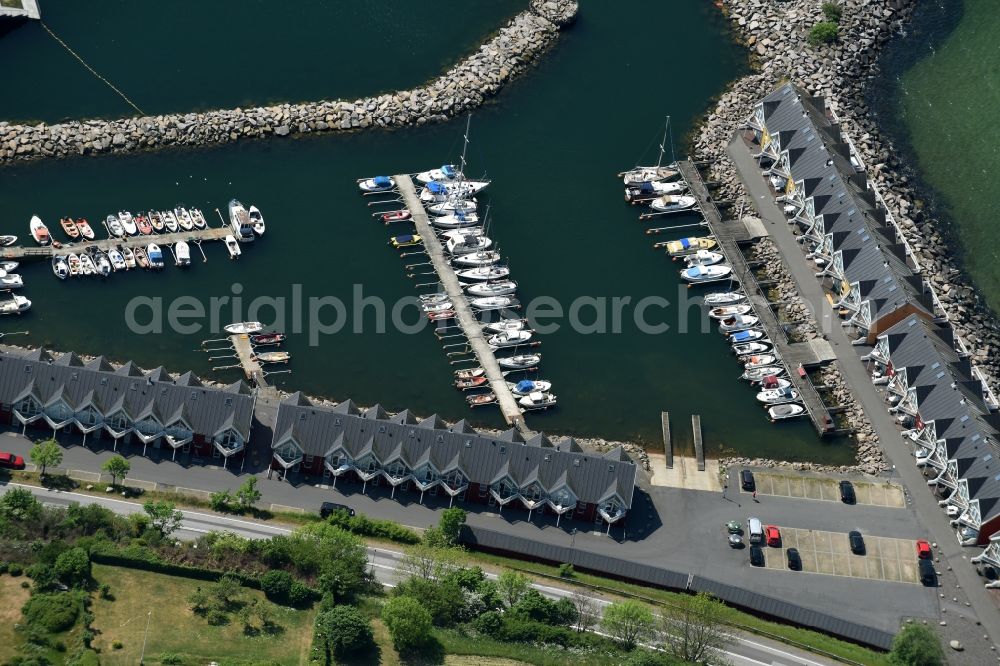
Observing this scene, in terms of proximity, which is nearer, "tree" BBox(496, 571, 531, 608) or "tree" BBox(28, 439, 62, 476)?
"tree" BBox(496, 571, 531, 608)

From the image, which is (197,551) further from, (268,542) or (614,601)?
(614,601)

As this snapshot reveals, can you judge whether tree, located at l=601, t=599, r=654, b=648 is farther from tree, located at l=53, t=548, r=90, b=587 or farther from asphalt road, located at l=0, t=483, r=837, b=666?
tree, located at l=53, t=548, r=90, b=587

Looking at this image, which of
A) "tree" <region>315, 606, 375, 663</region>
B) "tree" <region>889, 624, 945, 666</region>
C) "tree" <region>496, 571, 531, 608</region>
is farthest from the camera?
"tree" <region>496, 571, 531, 608</region>

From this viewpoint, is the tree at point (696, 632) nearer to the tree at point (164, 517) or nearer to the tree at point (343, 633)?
the tree at point (343, 633)

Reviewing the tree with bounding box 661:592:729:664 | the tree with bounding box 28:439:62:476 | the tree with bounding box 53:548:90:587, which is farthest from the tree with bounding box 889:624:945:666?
the tree with bounding box 28:439:62:476

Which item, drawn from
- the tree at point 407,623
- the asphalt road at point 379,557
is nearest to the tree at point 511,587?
the asphalt road at point 379,557

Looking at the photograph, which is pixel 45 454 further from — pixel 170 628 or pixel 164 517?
pixel 170 628

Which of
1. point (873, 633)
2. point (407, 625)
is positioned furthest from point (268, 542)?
point (873, 633)
